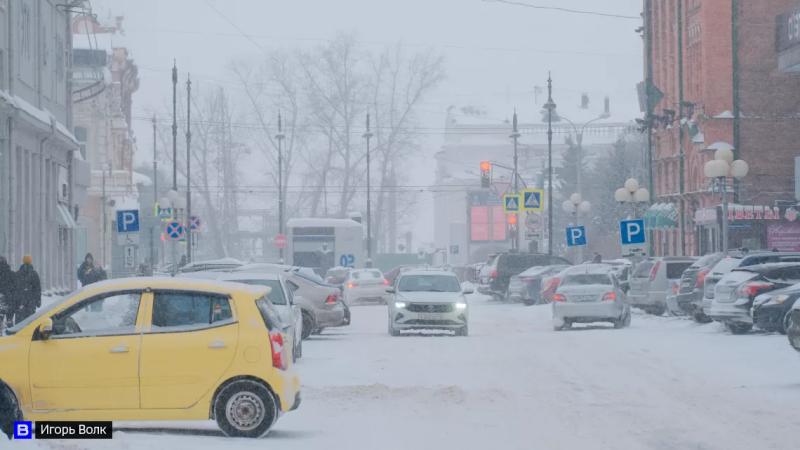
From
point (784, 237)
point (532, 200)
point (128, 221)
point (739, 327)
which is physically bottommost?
point (739, 327)

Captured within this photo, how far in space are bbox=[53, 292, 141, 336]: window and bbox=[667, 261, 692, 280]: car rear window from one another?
26.6 meters

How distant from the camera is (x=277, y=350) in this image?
1382 centimetres

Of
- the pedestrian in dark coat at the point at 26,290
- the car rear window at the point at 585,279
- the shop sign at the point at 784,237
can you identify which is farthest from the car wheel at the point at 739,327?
the shop sign at the point at 784,237

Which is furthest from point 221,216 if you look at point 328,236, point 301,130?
point 328,236

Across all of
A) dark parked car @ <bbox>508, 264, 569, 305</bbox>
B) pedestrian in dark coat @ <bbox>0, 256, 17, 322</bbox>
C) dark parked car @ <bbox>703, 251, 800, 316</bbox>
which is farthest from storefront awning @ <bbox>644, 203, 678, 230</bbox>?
pedestrian in dark coat @ <bbox>0, 256, 17, 322</bbox>

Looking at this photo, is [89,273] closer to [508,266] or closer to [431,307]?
[431,307]

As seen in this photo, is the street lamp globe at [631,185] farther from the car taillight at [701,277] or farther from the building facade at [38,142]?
the building facade at [38,142]

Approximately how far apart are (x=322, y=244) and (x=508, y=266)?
39.9 feet

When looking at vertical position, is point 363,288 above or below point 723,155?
below

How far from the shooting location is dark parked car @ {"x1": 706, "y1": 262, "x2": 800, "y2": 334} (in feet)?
92.9

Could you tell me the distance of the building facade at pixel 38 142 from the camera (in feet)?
132

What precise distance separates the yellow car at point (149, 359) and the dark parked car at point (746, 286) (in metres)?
16.4

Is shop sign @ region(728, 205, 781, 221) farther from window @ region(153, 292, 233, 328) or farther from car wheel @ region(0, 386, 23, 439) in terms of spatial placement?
car wheel @ region(0, 386, 23, 439)

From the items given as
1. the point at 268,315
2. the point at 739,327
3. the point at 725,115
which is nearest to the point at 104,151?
the point at 725,115
